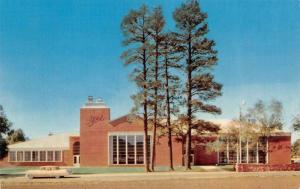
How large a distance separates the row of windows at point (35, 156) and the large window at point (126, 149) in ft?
31.7

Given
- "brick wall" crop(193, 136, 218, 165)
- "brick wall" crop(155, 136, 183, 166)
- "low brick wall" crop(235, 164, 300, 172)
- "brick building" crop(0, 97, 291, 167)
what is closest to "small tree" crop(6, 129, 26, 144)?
"brick building" crop(0, 97, 291, 167)

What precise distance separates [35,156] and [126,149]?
1417cm

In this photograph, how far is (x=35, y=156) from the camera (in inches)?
2603

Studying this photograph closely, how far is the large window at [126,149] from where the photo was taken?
58406 mm

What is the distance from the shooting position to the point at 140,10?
140 ft

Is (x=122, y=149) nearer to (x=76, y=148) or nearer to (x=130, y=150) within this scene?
(x=130, y=150)

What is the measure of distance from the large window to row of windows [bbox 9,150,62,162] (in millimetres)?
9672

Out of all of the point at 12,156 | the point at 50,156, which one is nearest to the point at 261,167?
the point at 50,156

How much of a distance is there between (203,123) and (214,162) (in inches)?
638

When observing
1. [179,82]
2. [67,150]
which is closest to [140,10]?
[179,82]

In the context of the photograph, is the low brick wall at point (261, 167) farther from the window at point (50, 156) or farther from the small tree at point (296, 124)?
the window at point (50, 156)

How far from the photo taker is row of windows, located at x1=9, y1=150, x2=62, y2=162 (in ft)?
215

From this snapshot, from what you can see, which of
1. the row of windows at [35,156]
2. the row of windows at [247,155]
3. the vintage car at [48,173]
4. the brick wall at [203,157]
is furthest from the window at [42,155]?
the vintage car at [48,173]

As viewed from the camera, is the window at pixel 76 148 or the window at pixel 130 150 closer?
the window at pixel 130 150
